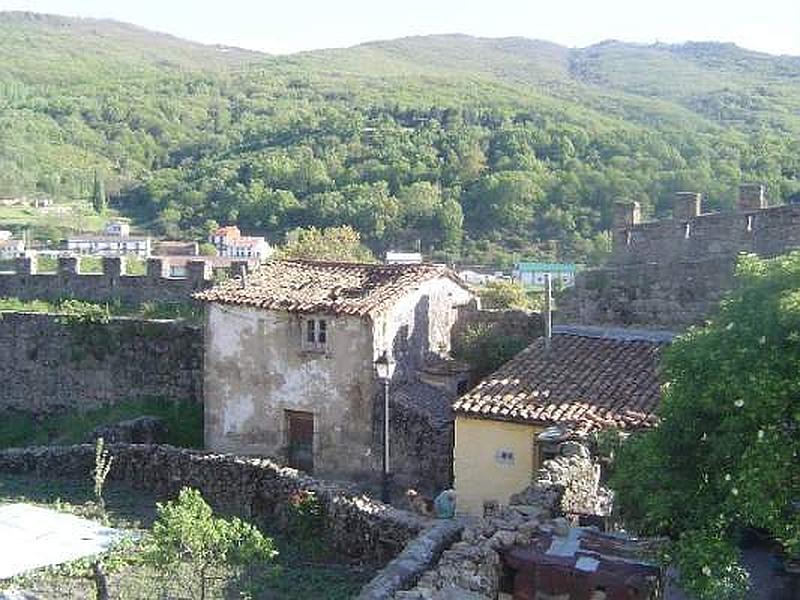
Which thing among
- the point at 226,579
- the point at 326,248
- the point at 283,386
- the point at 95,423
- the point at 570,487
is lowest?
the point at 95,423

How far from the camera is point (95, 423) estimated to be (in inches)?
931

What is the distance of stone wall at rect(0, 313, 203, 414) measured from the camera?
2336 centimetres

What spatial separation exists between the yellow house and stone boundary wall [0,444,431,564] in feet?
5.27

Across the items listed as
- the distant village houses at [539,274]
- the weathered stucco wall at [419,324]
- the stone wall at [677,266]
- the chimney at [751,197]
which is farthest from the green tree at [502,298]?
the distant village houses at [539,274]

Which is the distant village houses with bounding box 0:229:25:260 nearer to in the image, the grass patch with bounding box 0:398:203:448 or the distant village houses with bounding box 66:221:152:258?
the distant village houses with bounding box 66:221:152:258

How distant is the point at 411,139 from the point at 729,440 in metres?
54.8

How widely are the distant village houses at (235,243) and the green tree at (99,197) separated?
1959cm

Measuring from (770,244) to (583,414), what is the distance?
5.20 m

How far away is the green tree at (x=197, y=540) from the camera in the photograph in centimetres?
1063

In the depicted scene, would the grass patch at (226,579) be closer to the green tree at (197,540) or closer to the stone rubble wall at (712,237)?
the green tree at (197,540)

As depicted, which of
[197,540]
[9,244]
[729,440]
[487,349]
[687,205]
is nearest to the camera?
[729,440]

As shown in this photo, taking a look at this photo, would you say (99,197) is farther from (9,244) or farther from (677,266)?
(677,266)

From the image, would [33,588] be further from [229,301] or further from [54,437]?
[54,437]

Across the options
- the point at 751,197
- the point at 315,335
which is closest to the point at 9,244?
the point at 315,335
